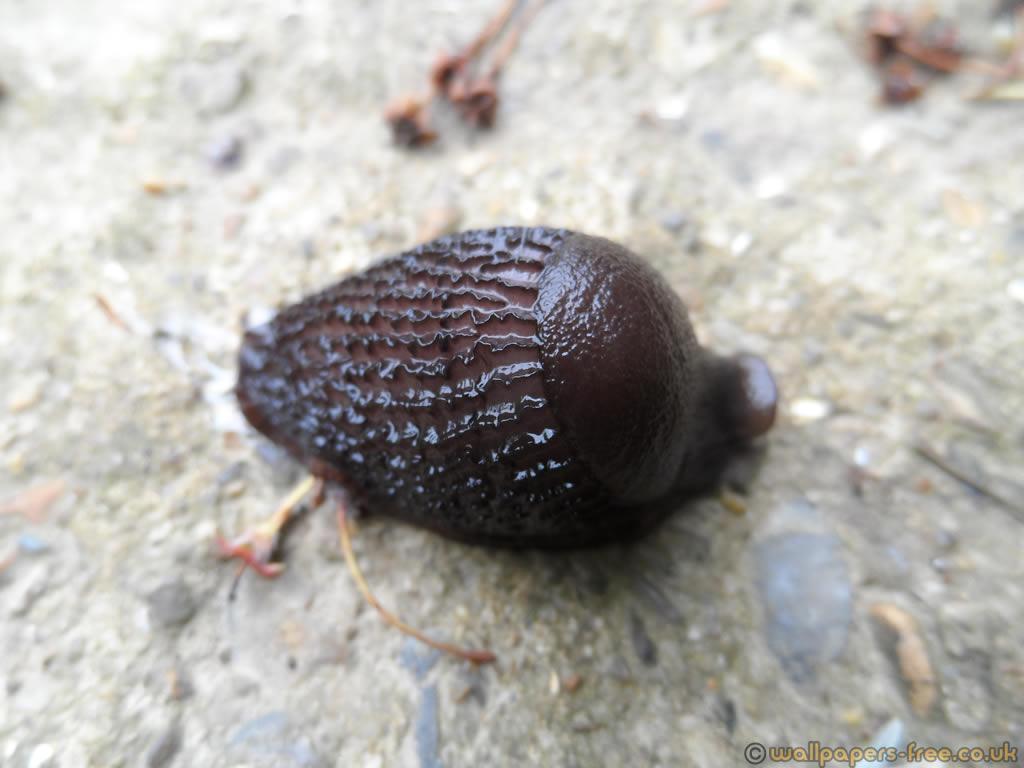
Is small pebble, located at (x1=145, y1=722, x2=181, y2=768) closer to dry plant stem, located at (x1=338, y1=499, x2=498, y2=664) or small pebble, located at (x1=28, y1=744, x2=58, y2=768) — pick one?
small pebble, located at (x1=28, y1=744, x2=58, y2=768)

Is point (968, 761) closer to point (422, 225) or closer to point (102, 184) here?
point (422, 225)

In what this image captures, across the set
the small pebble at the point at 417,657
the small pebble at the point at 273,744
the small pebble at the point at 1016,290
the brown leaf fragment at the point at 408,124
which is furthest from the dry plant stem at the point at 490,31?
the small pebble at the point at 273,744

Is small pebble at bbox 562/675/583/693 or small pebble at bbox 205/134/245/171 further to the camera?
small pebble at bbox 205/134/245/171

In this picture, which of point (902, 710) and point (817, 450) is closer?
point (902, 710)

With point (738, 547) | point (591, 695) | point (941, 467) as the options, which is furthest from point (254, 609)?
point (941, 467)

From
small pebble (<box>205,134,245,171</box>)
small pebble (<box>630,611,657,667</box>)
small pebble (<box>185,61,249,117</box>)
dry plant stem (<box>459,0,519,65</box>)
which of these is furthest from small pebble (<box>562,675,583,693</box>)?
small pebble (<box>185,61,249,117</box>)

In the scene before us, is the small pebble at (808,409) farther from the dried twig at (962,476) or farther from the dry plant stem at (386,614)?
the dry plant stem at (386,614)

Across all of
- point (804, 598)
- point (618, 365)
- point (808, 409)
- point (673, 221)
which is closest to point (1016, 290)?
point (808, 409)
